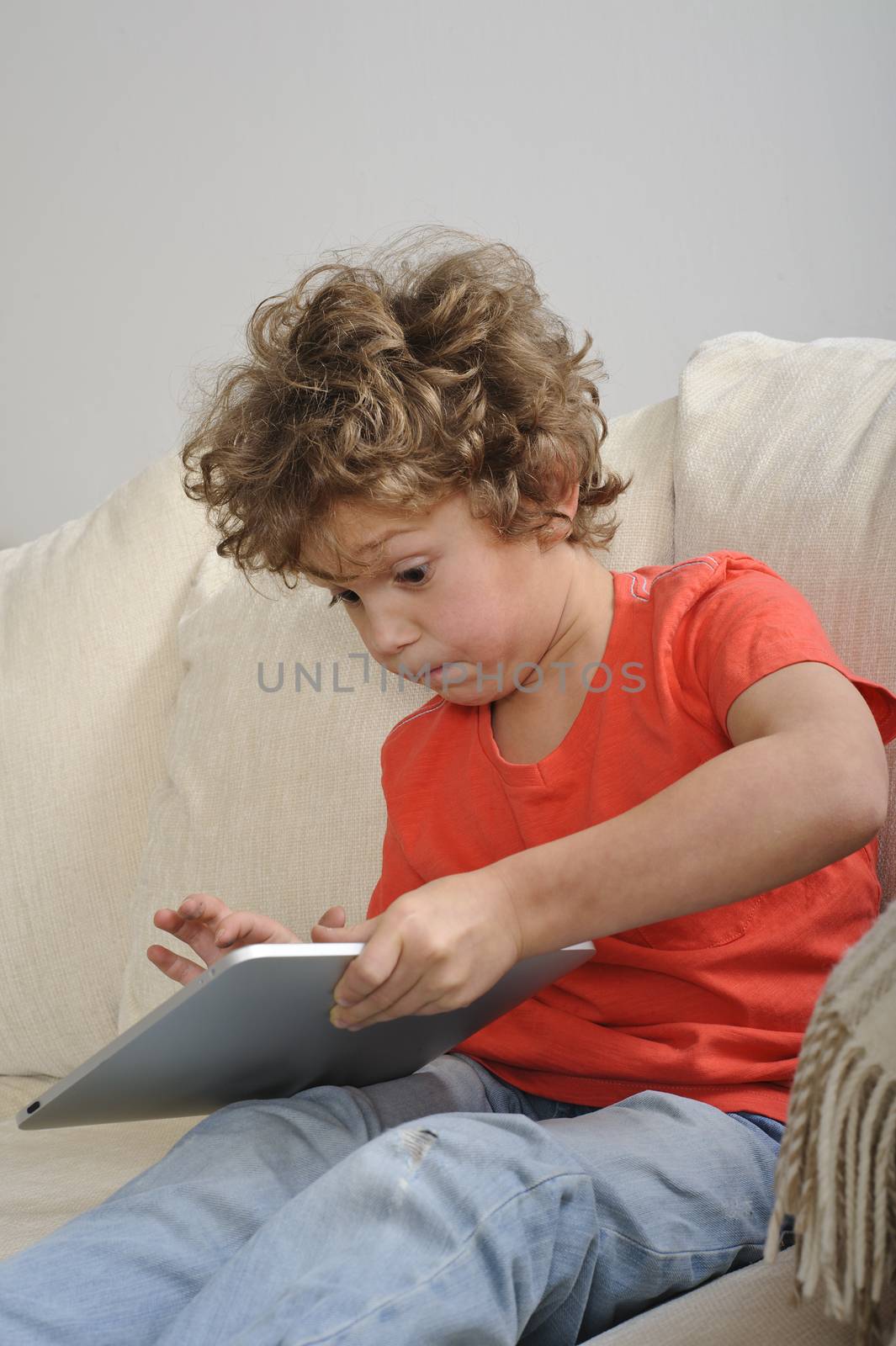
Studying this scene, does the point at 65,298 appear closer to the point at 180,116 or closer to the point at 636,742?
the point at 180,116

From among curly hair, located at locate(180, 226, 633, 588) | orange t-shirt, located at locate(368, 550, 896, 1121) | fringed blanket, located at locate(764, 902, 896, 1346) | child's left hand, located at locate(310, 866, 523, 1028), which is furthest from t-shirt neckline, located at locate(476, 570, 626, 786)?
fringed blanket, located at locate(764, 902, 896, 1346)

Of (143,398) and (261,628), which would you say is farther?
(143,398)

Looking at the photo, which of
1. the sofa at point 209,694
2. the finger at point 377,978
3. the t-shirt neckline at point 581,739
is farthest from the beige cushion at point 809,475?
the finger at point 377,978

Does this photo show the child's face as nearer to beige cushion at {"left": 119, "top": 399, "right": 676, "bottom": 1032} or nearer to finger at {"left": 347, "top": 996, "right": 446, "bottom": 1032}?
beige cushion at {"left": 119, "top": 399, "right": 676, "bottom": 1032}

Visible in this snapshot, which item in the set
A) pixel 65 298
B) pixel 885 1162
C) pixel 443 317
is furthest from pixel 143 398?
pixel 885 1162

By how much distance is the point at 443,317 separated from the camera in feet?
3.09

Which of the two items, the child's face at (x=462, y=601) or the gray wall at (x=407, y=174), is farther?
the gray wall at (x=407, y=174)

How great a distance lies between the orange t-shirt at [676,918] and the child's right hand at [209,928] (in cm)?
17

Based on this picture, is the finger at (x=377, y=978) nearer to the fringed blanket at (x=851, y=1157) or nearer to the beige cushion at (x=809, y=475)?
the fringed blanket at (x=851, y=1157)

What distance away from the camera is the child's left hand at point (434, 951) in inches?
25.1

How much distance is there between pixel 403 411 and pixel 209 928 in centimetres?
39

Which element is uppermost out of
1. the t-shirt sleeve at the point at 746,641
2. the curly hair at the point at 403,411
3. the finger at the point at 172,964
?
the curly hair at the point at 403,411

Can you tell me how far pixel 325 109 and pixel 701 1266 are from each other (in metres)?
1.60

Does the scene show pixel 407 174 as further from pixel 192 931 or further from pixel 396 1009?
pixel 396 1009
